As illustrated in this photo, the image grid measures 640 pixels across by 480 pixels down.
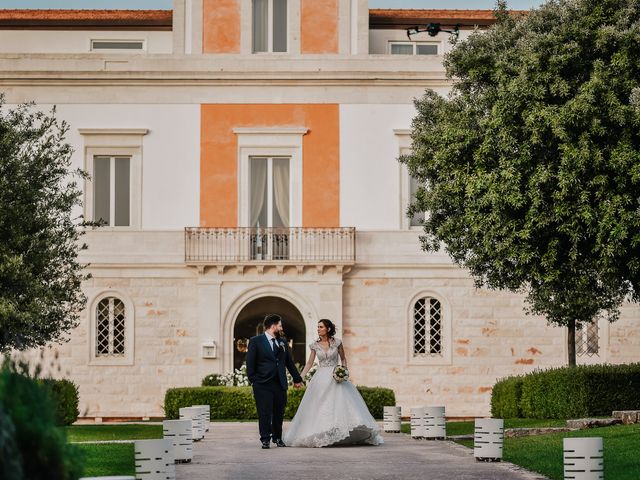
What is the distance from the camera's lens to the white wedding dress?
787 inches

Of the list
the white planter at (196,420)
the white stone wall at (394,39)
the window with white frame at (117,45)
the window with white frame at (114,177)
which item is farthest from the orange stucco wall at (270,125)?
the white planter at (196,420)

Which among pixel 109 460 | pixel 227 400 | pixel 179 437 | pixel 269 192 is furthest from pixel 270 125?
pixel 179 437

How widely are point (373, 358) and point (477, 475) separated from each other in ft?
70.6

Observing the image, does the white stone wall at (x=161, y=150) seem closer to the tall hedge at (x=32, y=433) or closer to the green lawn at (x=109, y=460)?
the green lawn at (x=109, y=460)

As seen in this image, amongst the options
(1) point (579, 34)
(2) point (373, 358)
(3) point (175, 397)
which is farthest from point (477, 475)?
(2) point (373, 358)

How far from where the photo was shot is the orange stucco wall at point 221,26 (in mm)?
38000

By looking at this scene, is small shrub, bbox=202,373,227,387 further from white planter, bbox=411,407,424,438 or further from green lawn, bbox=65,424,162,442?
white planter, bbox=411,407,424,438

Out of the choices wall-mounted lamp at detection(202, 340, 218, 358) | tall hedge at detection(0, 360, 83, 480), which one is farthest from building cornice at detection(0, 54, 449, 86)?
tall hedge at detection(0, 360, 83, 480)

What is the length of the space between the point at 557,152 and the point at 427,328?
14.1 m

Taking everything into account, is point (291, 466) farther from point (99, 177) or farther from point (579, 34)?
point (99, 177)

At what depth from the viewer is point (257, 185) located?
37.5 metres

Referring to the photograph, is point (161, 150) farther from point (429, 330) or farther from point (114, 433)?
point (114, 433)

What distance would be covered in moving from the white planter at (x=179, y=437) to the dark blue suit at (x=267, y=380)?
2294 mm

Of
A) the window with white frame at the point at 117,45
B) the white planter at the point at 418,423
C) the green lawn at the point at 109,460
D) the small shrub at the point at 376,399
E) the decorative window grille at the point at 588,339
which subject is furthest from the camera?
the window with white frame at the point at 117,45
